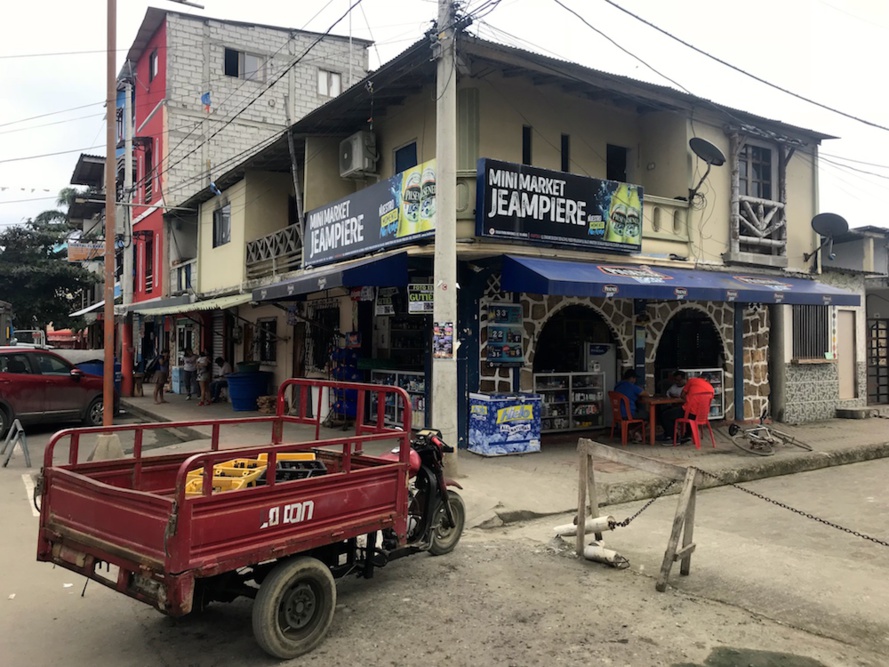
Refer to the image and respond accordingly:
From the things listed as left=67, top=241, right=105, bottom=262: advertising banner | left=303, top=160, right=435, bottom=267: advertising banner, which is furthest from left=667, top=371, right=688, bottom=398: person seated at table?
left=67, top=241, right=105, bottom=262: advertising banner

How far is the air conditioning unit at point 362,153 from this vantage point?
41.6ft

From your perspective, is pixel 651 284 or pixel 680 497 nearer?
pixel 680 497

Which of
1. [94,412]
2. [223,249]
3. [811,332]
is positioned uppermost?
[223,249]

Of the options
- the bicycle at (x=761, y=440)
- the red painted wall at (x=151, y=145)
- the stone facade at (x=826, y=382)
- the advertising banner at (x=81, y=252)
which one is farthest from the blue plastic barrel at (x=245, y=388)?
the advertising banner at (x=81, y=252)

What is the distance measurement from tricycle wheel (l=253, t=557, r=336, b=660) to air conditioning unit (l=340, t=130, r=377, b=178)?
9.89m

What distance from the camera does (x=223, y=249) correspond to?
18656 millimetres

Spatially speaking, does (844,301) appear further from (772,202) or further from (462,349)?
(462,349)

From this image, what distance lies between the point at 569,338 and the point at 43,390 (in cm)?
1019

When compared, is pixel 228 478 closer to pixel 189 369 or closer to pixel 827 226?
pixel 827 226

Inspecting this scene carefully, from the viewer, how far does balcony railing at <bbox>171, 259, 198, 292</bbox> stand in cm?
2125

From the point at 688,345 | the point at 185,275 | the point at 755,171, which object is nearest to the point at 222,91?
the point at 185,275

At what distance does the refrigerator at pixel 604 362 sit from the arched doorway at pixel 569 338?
8 cm

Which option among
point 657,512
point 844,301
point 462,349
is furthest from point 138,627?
point 844,301

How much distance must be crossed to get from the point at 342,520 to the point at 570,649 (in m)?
1.63
